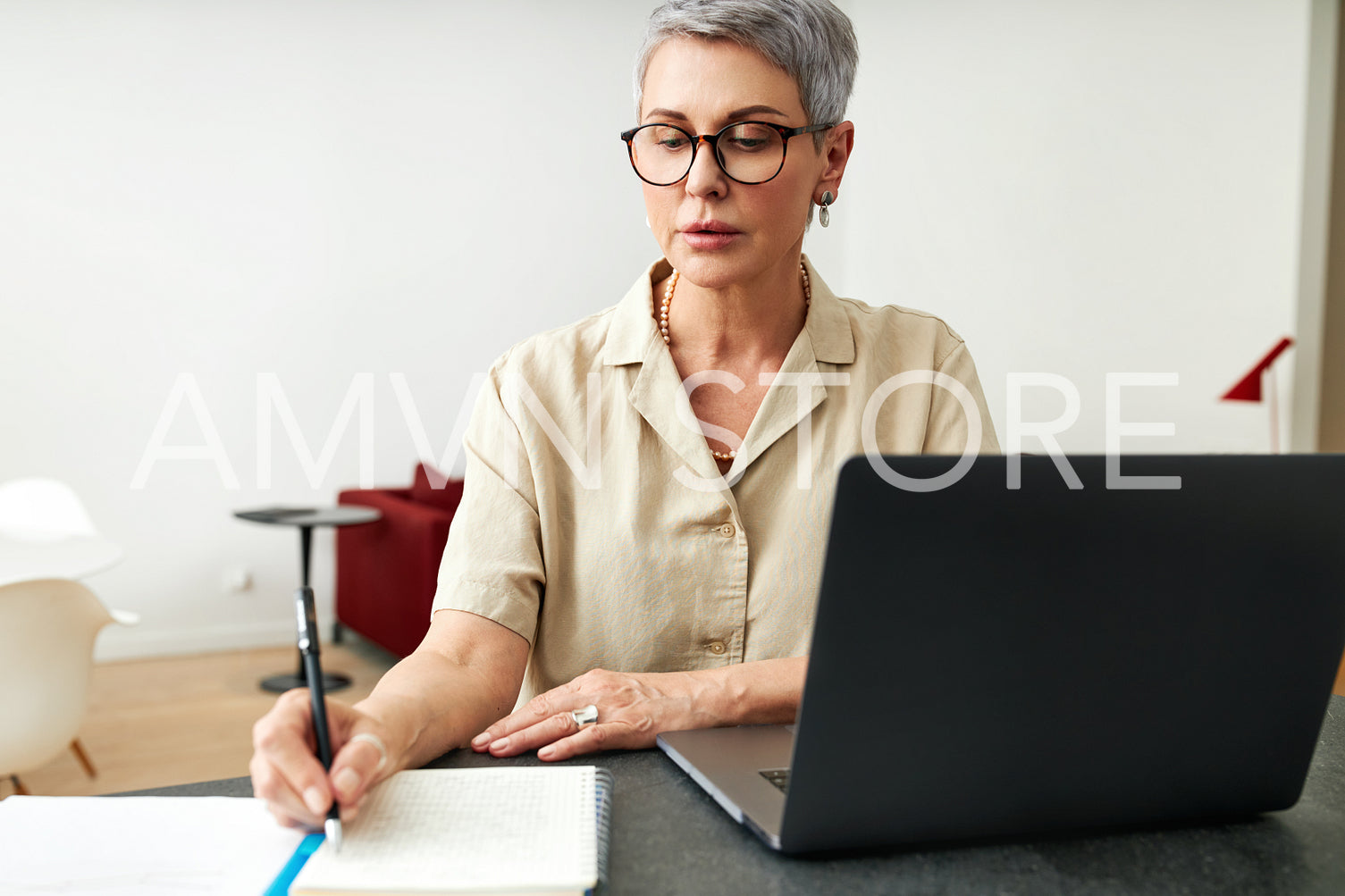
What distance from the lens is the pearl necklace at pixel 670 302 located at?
123 cm

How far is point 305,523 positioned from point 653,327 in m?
3.01

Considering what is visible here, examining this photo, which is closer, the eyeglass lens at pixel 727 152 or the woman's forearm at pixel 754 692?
the woman's forearm at pixel 754 692

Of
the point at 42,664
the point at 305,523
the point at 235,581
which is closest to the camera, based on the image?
the point at 42,664

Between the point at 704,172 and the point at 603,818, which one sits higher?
the point at 704,172

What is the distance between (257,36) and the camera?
459cm

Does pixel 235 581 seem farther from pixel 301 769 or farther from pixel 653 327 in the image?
pixel 301 769

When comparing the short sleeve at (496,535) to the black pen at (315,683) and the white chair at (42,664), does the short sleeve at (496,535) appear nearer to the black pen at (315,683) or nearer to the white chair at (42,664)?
the black pen at (315,683)

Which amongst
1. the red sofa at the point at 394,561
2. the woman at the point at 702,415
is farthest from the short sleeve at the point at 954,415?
the red sofa at the point at 394,561

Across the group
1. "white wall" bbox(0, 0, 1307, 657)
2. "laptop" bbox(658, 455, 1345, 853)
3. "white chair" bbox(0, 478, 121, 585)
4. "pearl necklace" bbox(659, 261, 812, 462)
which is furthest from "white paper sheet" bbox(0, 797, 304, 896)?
"white wall" bbox(0, 0, 1307, 657)

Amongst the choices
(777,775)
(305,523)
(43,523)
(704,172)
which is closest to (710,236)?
(704,172)

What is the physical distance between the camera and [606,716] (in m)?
0.89

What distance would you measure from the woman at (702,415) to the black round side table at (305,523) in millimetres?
2860

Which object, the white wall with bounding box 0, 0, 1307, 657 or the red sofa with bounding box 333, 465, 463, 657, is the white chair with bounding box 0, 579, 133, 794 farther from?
the white wall with bounding box 0, 0, 1307, 657

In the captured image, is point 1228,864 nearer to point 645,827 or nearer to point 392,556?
point 645,827
